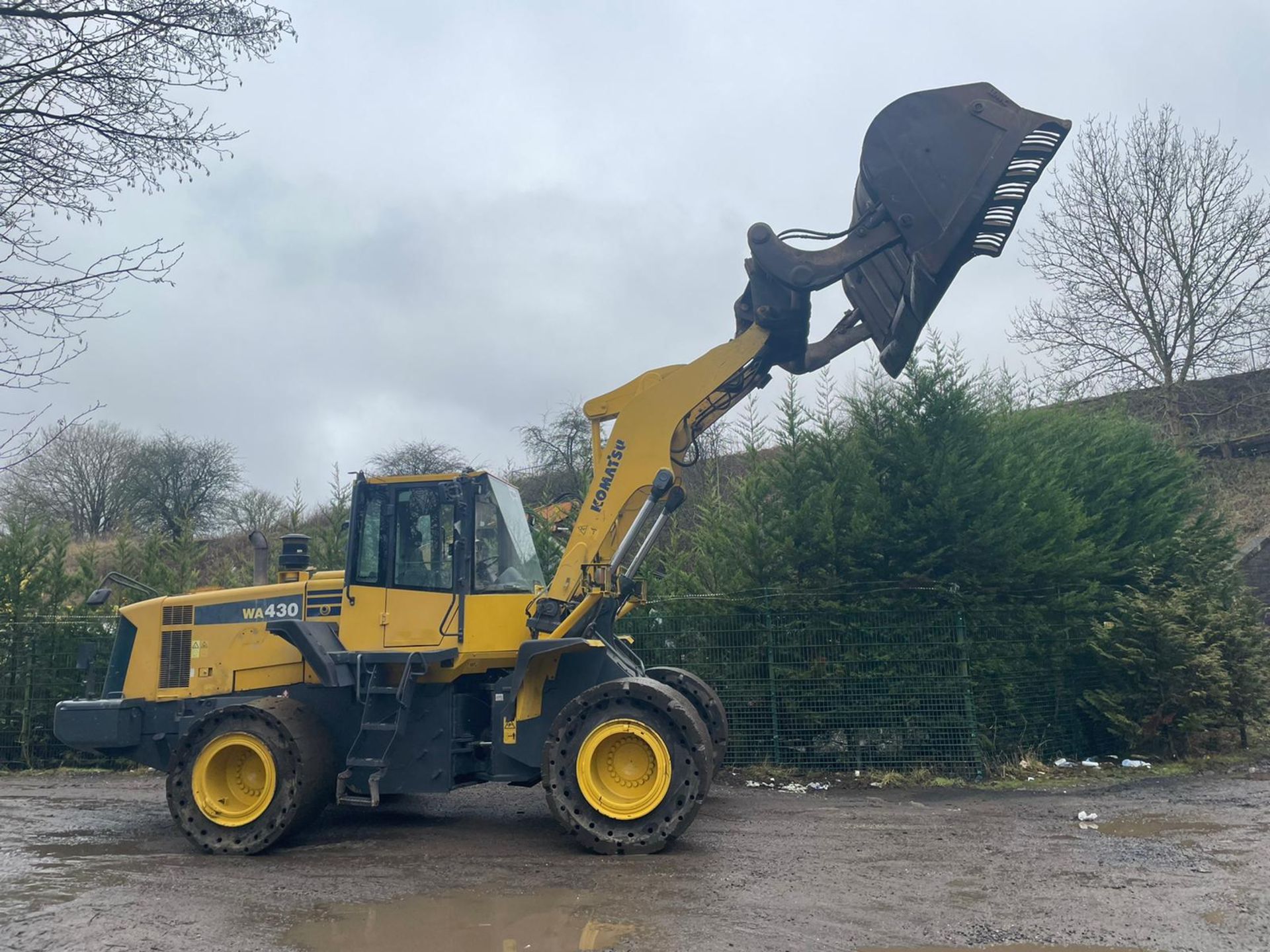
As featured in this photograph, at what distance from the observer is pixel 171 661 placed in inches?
336

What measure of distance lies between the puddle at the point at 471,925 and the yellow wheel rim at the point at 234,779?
1974 millimetres

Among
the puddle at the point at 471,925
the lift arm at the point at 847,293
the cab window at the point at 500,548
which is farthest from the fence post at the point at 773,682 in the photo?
the puddle at the point at 471,925

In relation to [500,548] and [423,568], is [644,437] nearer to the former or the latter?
[500,548]

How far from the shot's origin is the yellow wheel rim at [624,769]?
7.19 meters

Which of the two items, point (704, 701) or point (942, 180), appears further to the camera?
point (704, 701)

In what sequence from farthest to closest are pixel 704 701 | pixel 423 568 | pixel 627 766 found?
pixel 704 701 < pixel 423 568 < pixel 627 766

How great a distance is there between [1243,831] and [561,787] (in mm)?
5277

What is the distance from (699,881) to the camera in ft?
20.8

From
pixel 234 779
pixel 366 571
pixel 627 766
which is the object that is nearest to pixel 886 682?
pixel 627 766

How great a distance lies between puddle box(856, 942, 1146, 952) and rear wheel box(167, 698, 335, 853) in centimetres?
453

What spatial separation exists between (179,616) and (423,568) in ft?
7.96

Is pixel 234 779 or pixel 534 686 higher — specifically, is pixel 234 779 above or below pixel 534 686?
below

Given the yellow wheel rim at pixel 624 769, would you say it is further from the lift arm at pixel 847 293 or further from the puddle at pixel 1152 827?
the puddle at pixel 1152 827

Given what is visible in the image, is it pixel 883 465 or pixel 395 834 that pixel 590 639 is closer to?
pixel 395 834
